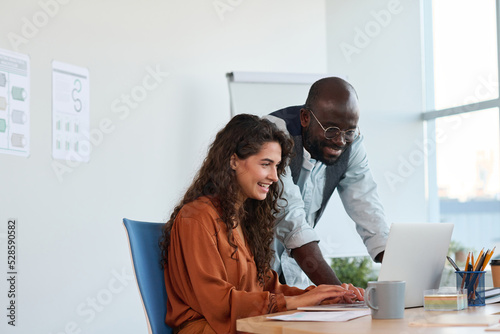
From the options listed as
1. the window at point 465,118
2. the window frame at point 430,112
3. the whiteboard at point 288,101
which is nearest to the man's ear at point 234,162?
the whiteboard at point 288,101

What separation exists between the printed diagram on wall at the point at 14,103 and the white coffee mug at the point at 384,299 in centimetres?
203

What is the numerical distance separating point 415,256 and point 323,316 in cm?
40

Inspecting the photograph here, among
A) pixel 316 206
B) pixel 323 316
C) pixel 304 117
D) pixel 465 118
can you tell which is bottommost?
pixel 323 316

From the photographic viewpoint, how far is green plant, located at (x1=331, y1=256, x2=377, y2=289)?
4578 millimetres

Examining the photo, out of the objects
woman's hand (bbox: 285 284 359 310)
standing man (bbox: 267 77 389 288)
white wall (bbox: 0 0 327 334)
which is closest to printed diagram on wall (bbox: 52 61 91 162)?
white wall (bbox: 0 0 327 334)

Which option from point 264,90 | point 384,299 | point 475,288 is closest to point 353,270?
point 264,90

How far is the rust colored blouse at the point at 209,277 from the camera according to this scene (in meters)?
1.64

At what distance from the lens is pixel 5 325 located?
9.43 feet

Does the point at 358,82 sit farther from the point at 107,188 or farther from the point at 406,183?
the point at 107,188

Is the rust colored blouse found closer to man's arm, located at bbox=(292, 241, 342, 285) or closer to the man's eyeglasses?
man's arm, located at bbox=(292, 241, 342, 285)

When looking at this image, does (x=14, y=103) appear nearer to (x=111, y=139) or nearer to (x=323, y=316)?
(x=111, y=139)

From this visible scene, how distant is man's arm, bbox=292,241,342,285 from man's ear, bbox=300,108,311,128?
1.74ft

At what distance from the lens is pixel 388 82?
487 centimetres

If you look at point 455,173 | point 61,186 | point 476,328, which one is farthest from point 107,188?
point 455,173
